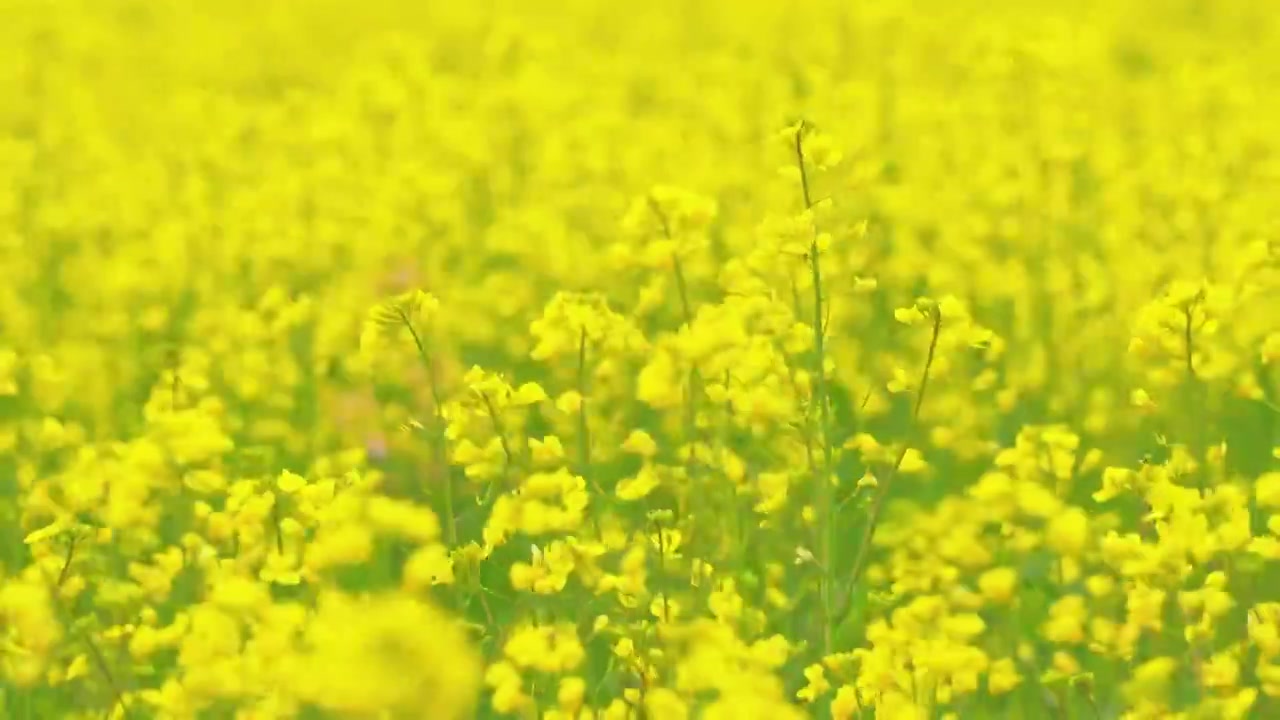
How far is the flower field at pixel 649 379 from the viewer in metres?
2.45

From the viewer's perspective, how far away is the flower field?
2449mm

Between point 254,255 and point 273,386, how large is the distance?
3.29 feet

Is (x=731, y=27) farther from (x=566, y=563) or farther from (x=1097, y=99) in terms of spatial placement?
(x=566, y=563)

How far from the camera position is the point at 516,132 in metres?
6.01

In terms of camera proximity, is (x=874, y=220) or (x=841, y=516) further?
(x=874, y=220)

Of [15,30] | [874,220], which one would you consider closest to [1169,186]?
[874,220]

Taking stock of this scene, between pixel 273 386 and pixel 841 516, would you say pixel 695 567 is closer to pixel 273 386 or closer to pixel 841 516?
pixel 841 516

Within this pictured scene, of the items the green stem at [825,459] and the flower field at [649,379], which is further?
the green stem at [825,459]

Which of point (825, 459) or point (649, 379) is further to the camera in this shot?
point (649, 379)

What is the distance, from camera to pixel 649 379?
2834 millimetres

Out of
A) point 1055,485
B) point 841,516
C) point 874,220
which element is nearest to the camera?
point 1055,485

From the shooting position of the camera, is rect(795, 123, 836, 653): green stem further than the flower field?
Yes

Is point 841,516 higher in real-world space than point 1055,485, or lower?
lower

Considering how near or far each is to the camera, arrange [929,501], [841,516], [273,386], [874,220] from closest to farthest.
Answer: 1. [841,516]
2. [929,501]
3. [273,386]
4. [874,220]
